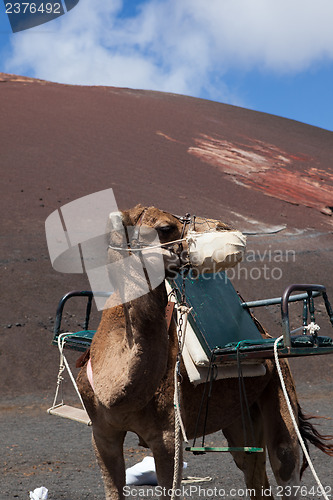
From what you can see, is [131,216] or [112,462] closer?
[131,216]

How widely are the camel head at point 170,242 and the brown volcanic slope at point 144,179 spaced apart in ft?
31.9

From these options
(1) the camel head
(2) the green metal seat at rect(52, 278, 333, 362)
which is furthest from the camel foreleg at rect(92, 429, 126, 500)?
(1) the camel head

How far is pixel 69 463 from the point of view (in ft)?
24.3

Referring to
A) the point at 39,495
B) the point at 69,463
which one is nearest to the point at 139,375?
the point at 39,495

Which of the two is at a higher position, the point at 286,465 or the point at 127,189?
the point at 127,189

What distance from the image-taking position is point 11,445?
8.58 m

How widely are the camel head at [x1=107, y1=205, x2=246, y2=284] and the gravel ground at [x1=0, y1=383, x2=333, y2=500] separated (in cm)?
335

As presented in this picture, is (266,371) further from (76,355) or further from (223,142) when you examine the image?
(223,142)

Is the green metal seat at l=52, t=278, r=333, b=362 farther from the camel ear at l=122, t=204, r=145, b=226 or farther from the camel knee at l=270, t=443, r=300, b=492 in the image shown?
the camel knee at l=270, t=443, r=300, b=492

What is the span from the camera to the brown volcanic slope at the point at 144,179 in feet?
48.4

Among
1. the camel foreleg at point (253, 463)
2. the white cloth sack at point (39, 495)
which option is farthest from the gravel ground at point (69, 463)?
the camel foreleg at point (253, 463)

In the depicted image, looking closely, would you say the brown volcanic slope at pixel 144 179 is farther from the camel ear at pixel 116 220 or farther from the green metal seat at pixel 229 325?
the camel ear at pixel 116 220

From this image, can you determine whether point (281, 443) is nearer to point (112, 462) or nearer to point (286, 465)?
point (286, 465)

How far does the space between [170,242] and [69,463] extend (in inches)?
205
